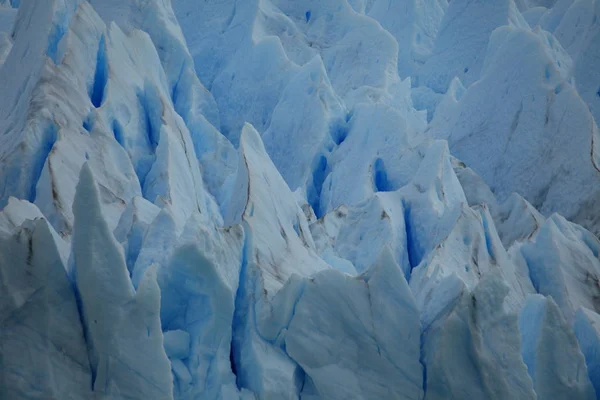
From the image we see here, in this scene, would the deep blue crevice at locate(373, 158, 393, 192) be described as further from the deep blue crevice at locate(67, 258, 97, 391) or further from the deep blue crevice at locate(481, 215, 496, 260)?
the deep blue crevice at locate(67, 258, 97, 391)

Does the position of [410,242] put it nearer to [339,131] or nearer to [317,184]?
[317,184]

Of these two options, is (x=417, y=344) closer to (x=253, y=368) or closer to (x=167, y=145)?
(x=253, y=368)

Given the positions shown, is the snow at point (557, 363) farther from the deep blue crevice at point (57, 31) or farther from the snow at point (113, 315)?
the deep blue crevice at point (57, 31)

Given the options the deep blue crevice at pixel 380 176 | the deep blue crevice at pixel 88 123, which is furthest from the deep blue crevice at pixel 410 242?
the deep blue crevice at pixel 88 123

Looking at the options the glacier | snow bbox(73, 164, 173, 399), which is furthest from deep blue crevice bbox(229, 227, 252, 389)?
snow bbox(73, 164, 173, 399)

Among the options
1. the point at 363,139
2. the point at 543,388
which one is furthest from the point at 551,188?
the point at 543,388

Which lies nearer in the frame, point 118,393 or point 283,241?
point 118,393

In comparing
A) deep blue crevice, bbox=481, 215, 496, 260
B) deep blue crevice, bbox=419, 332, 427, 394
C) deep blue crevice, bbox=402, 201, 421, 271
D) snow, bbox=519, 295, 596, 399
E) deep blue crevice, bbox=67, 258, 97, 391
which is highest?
snow, bbox=519, 295, 596, 399
